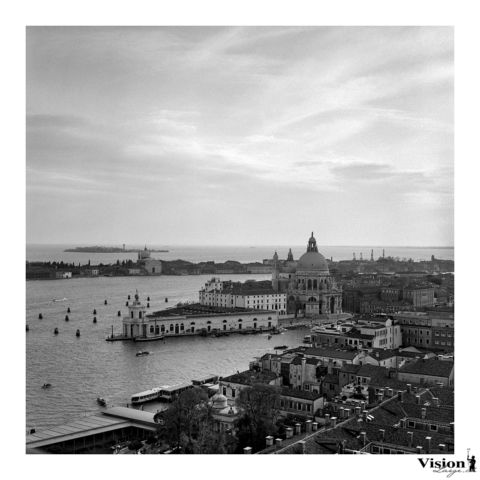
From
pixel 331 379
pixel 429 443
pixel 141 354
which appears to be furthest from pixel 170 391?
pixel 141 354

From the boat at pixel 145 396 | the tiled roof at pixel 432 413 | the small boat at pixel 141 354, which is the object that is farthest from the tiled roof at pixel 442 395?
the small boat at pixel 141 354

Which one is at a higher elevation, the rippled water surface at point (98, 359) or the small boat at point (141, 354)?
the rippled water surface at point (98, 359)

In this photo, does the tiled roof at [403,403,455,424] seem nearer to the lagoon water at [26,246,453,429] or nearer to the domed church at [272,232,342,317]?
the lagoon water at [26,246,453,429]

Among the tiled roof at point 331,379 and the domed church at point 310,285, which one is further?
the domed church at point 310,285

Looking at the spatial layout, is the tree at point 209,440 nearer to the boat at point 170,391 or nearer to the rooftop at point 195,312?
the boat at point 170,391

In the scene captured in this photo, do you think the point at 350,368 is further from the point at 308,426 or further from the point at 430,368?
the point at 308,426

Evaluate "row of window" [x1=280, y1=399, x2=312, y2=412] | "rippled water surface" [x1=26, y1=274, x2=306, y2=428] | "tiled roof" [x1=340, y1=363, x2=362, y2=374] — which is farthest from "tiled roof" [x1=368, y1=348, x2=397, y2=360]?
"row of window" [x1=280, y1=399, x2=312, y2=412]
